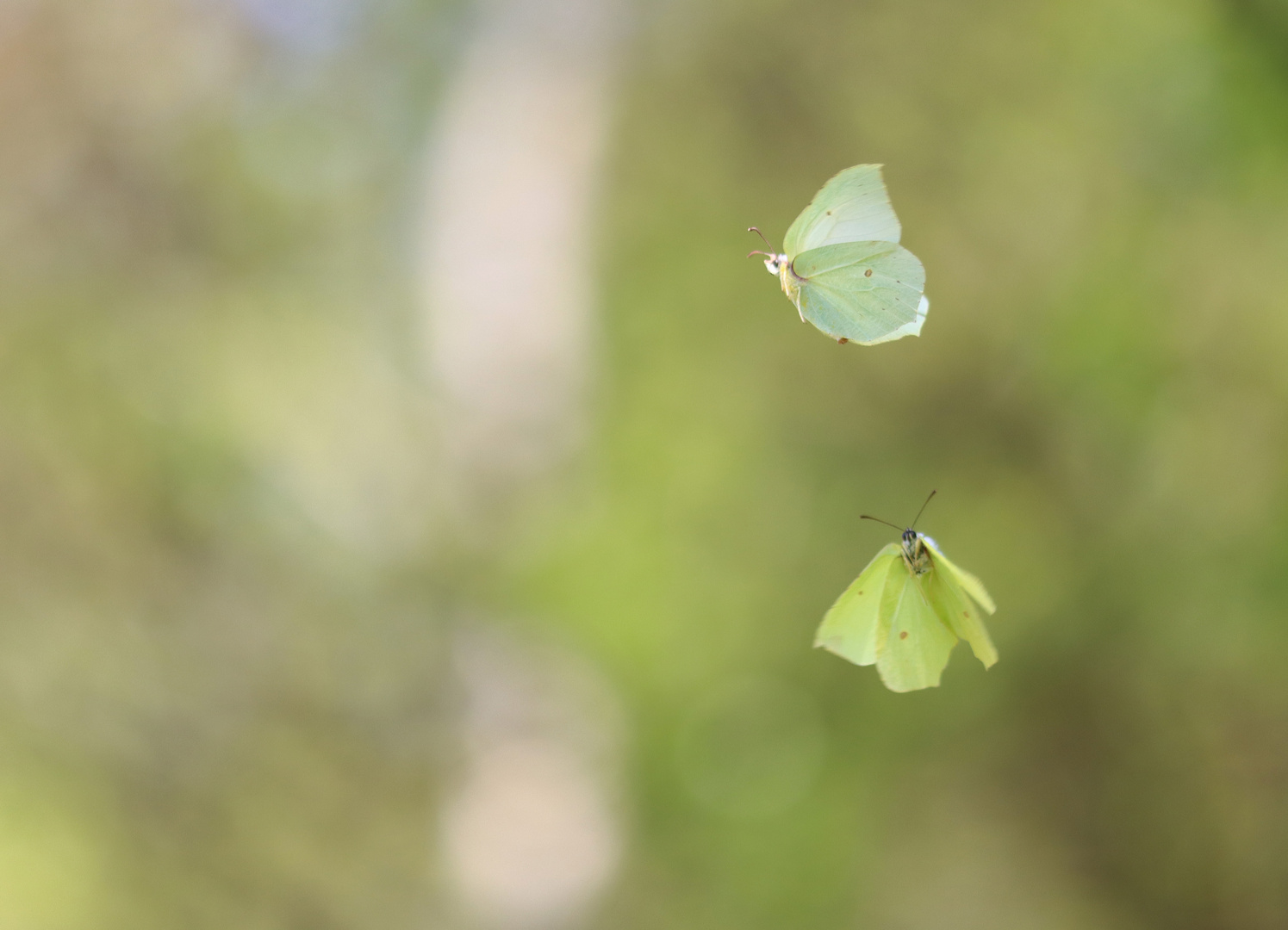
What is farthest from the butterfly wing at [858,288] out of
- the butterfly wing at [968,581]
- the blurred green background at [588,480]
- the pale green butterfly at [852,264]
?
the blurred green background at [588,480]

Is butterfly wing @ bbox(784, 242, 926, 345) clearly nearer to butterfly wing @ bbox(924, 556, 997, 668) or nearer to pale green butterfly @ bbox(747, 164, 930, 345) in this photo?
pale green butterfly @ bbox(747, 164, 930, 345)

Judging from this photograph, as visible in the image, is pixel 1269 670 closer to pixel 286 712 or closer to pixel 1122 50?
pixel 1122 50

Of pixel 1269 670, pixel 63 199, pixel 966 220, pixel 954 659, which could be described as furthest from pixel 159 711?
pixel 1269 670

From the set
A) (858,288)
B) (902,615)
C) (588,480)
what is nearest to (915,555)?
(902,615)

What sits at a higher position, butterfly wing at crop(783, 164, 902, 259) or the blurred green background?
the blurred green background

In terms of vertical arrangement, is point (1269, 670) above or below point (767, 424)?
below

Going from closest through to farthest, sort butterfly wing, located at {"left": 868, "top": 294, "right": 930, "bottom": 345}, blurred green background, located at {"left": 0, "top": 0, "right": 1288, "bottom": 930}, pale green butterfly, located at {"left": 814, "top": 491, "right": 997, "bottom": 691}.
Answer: butterfly wing, located at {"left": 868, "top": 294, "right": 930, "bottom": 345}
pale green butterfly, located at {"left": 814, "top": 491, "right": 997, "bottom": 691}
blurred green background, located at {"left": 0, "top": 0, "right": 1288, "bottom": 930}

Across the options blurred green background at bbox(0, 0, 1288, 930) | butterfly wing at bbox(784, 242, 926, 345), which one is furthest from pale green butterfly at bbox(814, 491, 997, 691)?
blurred green background at bbox(0, 0, 1288, 930)
